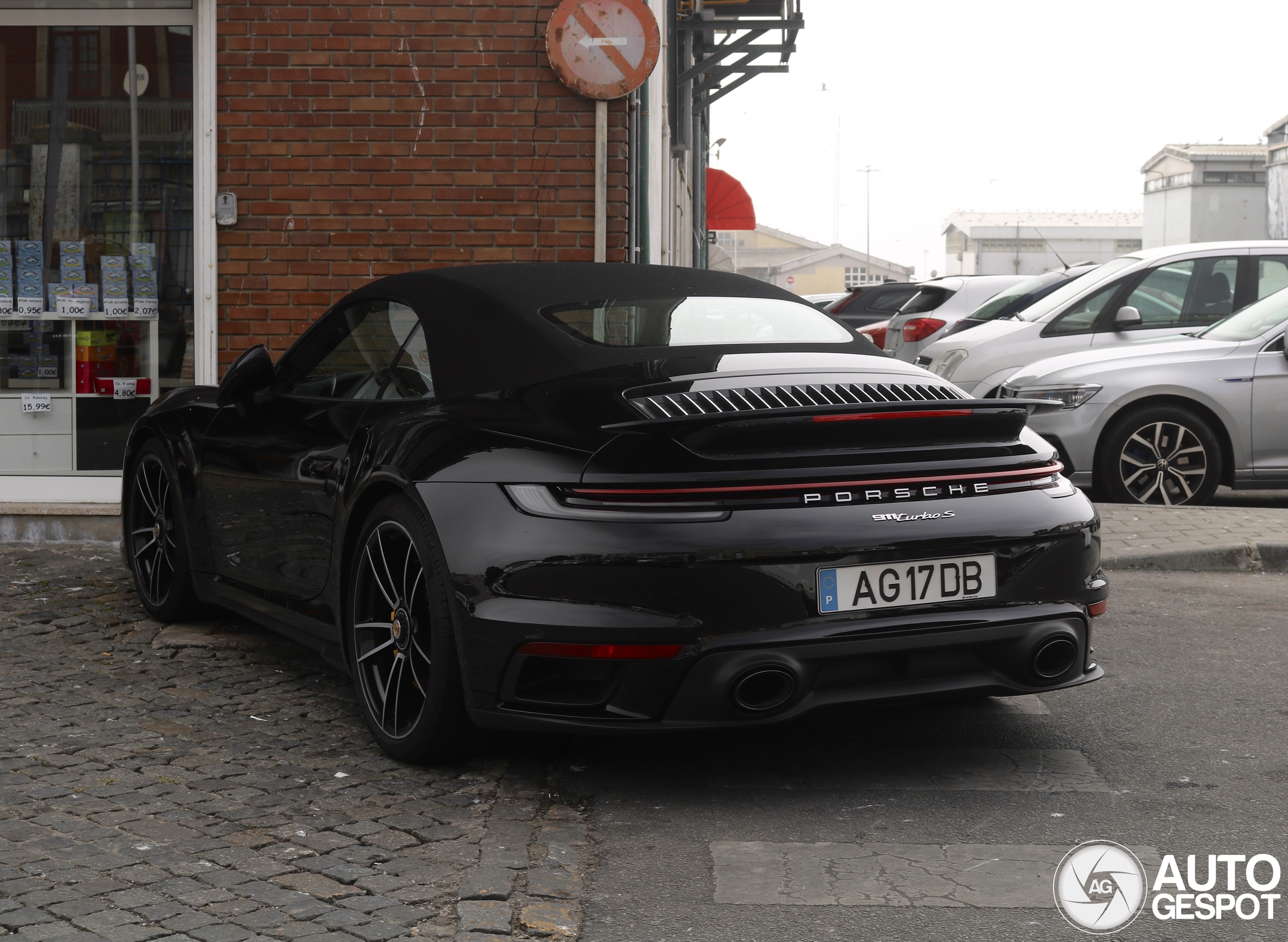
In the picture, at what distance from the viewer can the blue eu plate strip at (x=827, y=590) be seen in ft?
11.8

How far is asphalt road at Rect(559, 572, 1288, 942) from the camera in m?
3.07

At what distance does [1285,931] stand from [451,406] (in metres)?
2.39

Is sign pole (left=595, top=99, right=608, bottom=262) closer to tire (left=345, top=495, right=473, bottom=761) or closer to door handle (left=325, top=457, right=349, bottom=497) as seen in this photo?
door handle (left=325, top=457, right=349, bottom=497)

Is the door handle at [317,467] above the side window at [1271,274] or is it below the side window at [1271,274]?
below

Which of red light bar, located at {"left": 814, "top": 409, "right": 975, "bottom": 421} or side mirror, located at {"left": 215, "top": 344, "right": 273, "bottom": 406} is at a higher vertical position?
side mirror, located at {"left": 215, "top": 344, "right": 273, "bottom": 406}

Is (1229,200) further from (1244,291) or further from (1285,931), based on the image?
(1285,931)

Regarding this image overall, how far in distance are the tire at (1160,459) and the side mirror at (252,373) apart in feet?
18.5

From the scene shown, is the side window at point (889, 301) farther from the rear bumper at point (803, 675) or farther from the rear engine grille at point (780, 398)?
the rear bumper at point (803, 675)

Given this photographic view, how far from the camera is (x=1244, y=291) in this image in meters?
11.1

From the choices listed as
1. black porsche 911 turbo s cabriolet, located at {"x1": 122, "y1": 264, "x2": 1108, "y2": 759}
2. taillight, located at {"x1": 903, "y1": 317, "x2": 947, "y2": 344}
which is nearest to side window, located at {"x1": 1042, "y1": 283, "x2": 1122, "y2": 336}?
taillight, located at {"x1": 903, "y1": 317, "x2": 947, "y2": 344}

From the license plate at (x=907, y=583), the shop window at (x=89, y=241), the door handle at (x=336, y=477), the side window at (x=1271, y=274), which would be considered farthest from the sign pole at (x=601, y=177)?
the side window at (x=1271, y=274)

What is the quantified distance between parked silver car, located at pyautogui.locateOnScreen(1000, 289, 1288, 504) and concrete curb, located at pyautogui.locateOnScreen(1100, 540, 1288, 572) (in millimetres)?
1597

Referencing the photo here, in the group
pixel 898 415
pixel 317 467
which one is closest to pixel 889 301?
pixel 317 467

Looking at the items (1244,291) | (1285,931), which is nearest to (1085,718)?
(1285,931)
